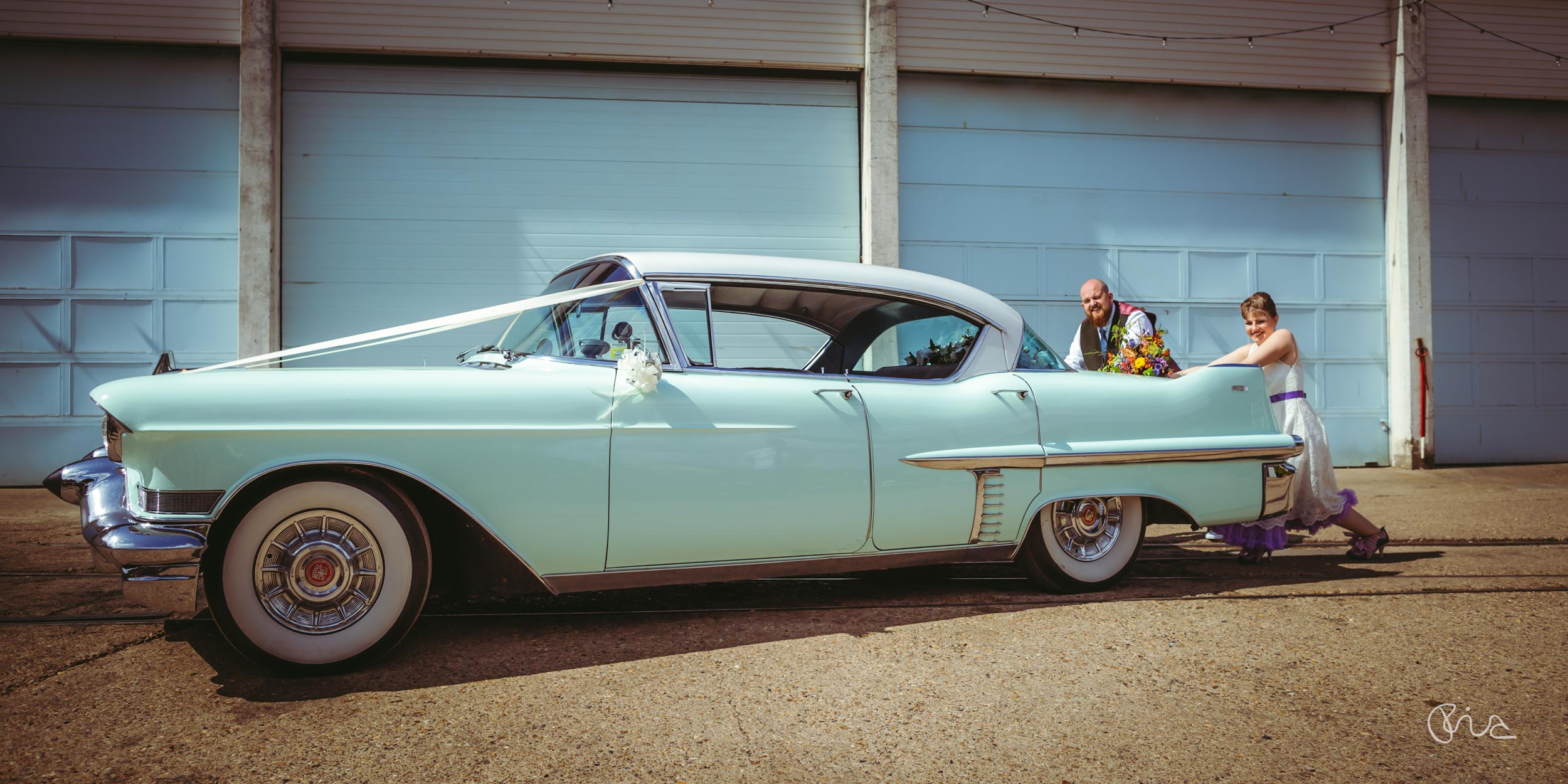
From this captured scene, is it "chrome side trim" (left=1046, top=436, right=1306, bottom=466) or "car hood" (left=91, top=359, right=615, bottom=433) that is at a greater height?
"car hood" (left=91, top=359, right=615, bottom=433)

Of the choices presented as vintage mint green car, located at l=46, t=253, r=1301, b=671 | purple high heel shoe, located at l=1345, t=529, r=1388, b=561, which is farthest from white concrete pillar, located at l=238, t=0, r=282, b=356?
purple high heel shoe, located at l=1345, t=529, r=1388, b=561

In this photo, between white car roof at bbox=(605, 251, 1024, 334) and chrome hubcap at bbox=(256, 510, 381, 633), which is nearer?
chrome hubcap at bbox=(256, 510, 381, 633)

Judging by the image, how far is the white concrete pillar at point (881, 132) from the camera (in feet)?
29.6

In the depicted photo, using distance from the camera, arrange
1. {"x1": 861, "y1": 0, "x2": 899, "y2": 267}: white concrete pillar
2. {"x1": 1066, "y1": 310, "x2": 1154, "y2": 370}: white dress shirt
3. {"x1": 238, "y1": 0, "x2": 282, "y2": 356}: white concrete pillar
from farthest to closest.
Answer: {"x1": 861, "y1": 0, "x2": 899, "y2": 267}: white concrete pillar, {"x1": 238, "y1": 0, "x2": 282, "y2": 356}: white concrete pillar, {"x1": 1066, "y1": 310, "x2": 1154, "y2": 370}: white dress shirt

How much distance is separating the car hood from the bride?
361 centimetres

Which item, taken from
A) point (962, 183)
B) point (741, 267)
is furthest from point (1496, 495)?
point (741, 267)

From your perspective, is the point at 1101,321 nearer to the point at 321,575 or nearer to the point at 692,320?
the point at 692,320

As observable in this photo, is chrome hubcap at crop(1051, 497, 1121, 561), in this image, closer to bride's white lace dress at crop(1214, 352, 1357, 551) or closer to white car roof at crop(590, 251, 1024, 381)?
white car roof at crop(590, 251, 1024, 381)

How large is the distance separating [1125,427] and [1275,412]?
1.57 m

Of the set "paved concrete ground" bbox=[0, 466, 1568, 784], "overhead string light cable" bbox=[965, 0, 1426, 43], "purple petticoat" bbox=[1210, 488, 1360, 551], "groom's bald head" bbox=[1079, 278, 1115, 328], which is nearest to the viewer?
"paved concrete ground" bbox=[0, 466, 1568, 784]

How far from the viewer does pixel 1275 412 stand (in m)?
5.07

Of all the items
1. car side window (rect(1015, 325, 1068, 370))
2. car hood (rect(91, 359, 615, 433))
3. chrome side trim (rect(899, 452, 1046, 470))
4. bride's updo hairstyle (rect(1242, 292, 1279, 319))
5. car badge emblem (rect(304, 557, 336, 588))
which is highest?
bride's updo hairstyle (rect(1242, 292, 1279, 319))

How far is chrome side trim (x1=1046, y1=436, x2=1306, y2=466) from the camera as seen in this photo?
3.92 meters

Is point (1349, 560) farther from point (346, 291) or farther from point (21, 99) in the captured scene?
point (21, 99)
